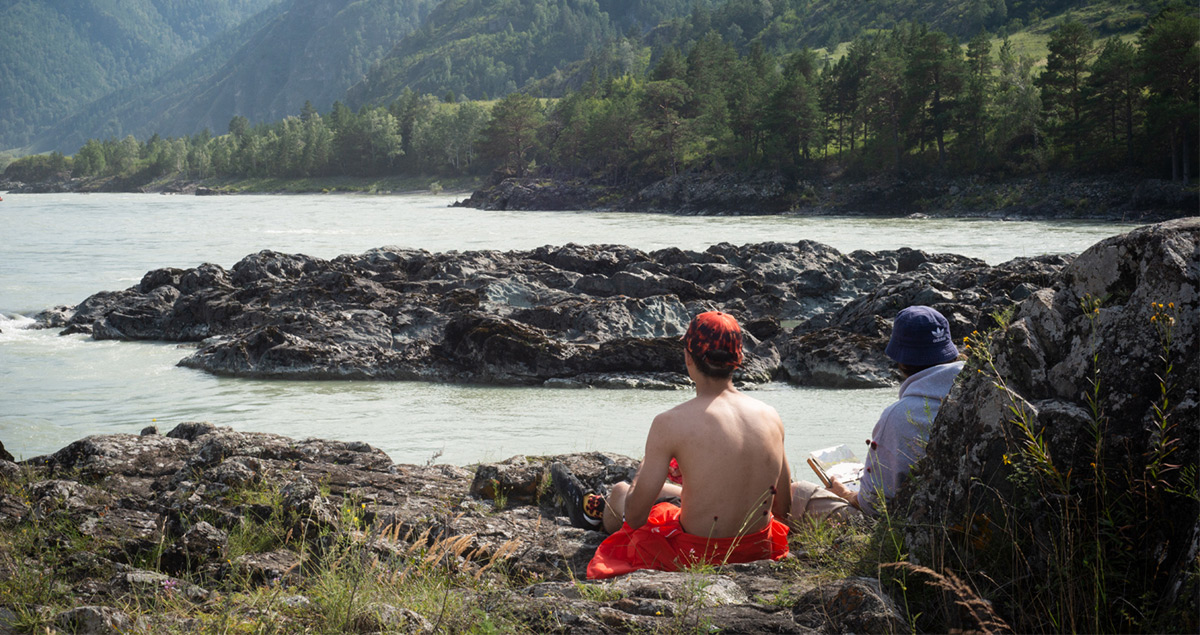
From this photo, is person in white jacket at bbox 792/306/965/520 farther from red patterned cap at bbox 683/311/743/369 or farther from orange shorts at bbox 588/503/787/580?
red patterned cap at bbox 683/311/743/369

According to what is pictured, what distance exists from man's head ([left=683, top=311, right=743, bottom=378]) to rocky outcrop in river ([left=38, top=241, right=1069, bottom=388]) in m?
9.06

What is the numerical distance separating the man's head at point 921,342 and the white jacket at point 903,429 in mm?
116

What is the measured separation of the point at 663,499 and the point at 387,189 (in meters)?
130

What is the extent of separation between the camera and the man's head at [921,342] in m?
4.95

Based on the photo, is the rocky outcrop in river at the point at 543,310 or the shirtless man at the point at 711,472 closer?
the shirtless man at the point at 711,472

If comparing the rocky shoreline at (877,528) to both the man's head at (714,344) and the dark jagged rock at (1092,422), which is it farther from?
the man's head at (714,344)

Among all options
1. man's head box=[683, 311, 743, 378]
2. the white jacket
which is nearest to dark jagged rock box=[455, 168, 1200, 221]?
the white jacket

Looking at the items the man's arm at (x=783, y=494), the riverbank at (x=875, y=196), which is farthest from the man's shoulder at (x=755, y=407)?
the riverbank at (x=875, y=196)

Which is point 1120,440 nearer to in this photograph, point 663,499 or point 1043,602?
point 1043,602

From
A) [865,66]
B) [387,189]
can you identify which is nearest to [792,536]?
[865,66]

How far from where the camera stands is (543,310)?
16453mm

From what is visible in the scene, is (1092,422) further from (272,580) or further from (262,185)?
(262,185)

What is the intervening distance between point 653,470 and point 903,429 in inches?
55.4

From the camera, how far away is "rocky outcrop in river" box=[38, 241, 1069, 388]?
1393 centimetres
